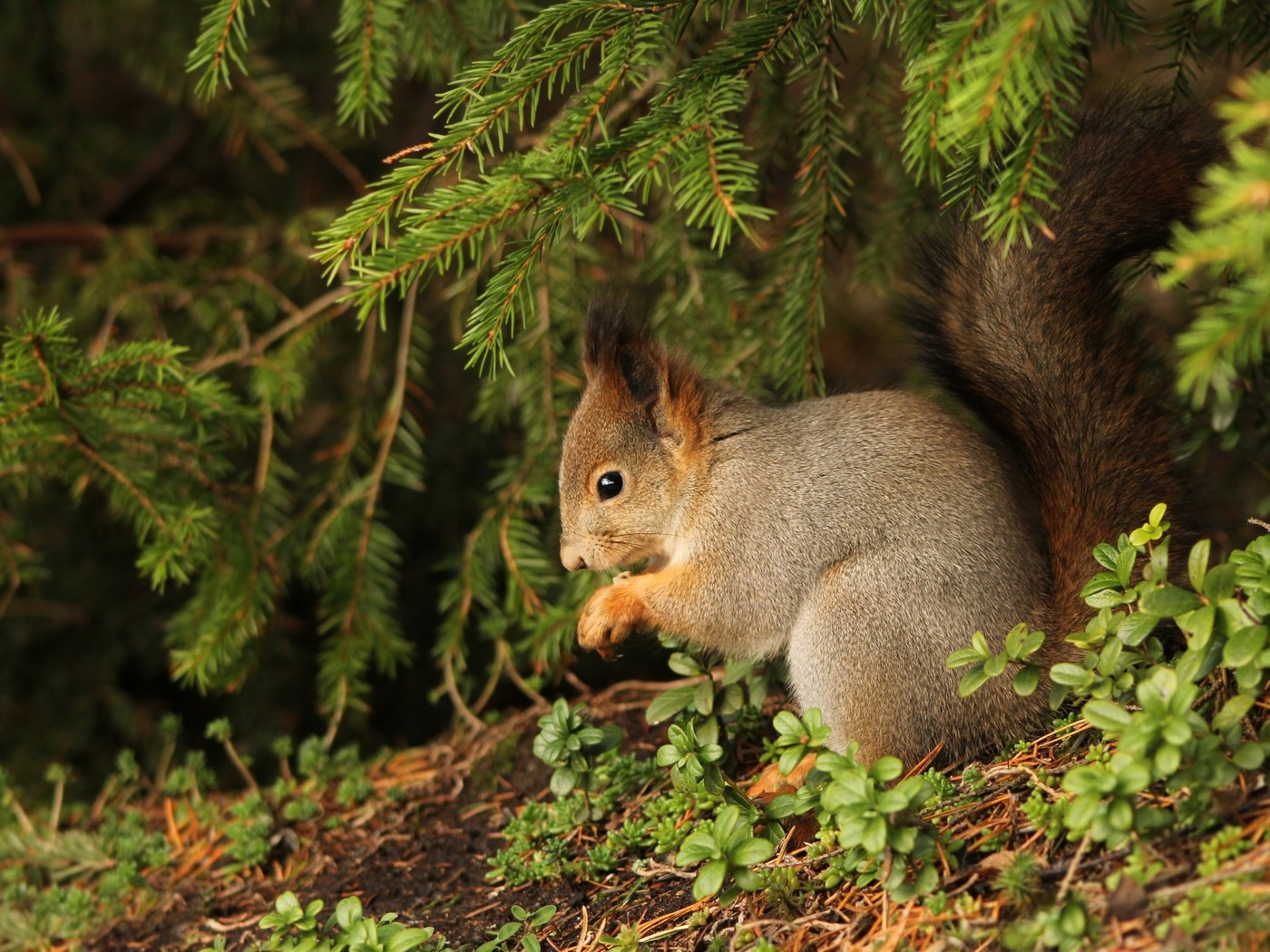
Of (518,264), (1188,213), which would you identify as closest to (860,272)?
(1188,213)

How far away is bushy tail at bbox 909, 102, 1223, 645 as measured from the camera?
1.54m

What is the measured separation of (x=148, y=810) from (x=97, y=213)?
1.73 m

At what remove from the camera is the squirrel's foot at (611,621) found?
1804 mm

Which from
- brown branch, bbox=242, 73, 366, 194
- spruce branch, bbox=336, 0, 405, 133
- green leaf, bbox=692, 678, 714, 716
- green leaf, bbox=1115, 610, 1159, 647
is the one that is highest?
brown branch, bbox=242, 73, 366, 194

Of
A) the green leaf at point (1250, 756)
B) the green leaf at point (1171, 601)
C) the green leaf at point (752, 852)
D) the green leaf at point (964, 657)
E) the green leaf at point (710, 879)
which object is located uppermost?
the green leaf at point (1171, 601)

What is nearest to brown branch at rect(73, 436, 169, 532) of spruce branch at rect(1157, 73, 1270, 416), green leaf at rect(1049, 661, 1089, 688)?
green leaf at rect(1049, 661, 1089, 688)

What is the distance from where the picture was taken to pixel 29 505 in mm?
2824

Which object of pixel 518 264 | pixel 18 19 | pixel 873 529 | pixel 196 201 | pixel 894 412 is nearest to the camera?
pixel 518 264

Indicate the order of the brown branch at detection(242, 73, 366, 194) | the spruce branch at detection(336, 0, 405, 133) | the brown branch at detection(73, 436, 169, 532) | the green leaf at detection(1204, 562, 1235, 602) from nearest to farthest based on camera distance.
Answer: the green leaf at detection(1204, 562, 1235, 602) < the spruce branch at detection(336, 0, 405, 133) < the brown branch at detection(73, 436, 169, 532) < the brown branch at detection(242, 73, 366, 194)

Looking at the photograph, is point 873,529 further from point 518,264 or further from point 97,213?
point 97,213

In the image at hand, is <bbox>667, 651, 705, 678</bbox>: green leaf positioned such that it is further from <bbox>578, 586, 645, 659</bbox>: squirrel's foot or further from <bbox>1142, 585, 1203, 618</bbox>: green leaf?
<bbox>1142, 585, 1203, 618</bbox>: green leaf

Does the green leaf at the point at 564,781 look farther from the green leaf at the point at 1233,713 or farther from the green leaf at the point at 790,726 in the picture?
the green leaf at the point at 1233,713

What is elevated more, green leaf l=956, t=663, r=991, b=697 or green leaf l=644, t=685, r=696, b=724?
green leaf l=956, t=663, r=991, b=697

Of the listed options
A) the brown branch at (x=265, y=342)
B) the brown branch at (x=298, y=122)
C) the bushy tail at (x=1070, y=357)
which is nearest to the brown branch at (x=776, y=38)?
the bushy tail at (x=1070, y=357)
